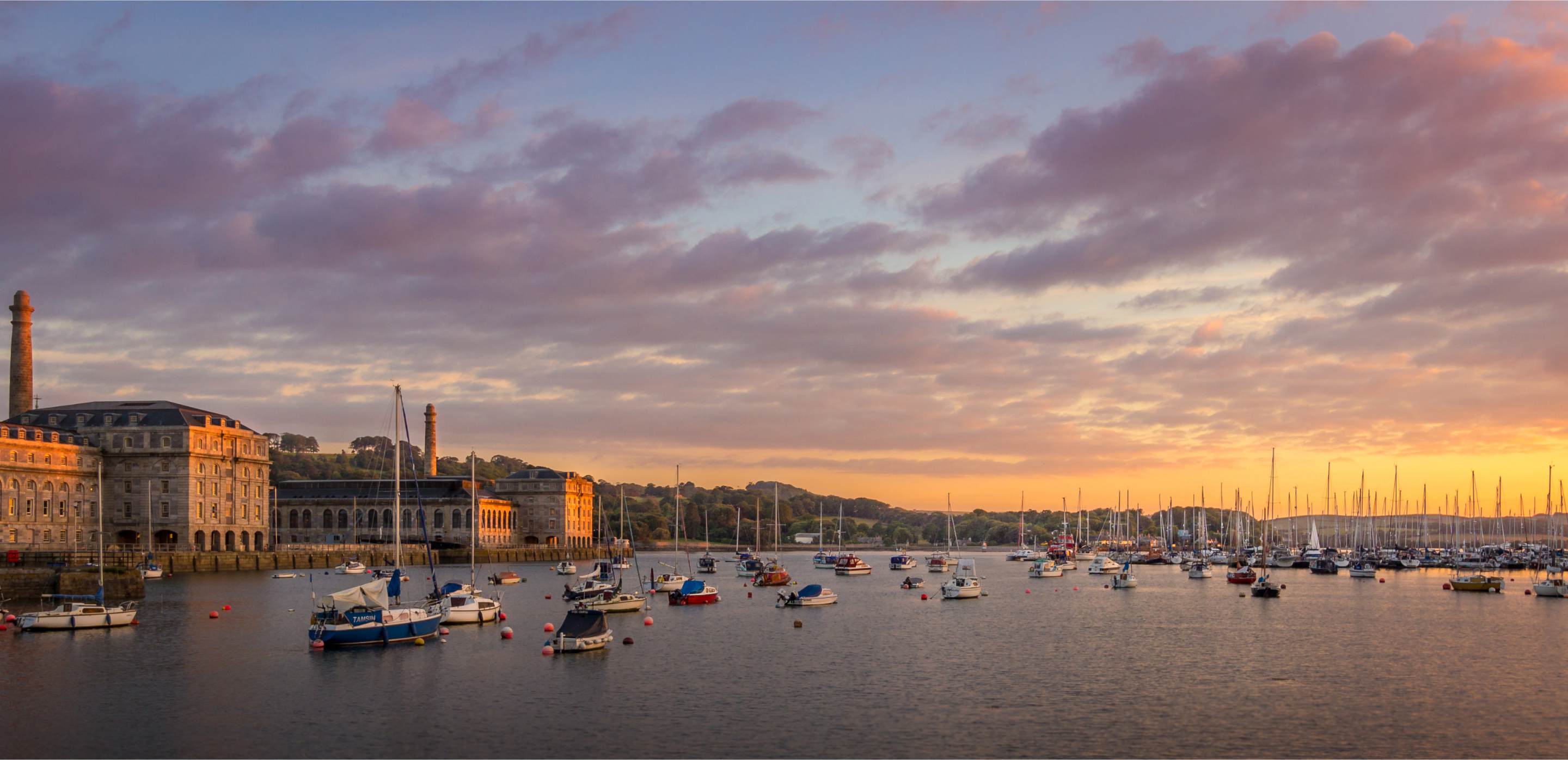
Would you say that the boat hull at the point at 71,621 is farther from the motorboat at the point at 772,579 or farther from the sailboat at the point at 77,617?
the motorboat at the point at 772,579

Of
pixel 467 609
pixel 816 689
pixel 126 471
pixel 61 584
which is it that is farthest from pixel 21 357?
pixel 816 689

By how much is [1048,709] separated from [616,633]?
3408 cm

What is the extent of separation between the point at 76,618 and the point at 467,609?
2228cm

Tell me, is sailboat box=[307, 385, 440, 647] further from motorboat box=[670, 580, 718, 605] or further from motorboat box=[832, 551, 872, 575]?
motorboat box=[832, 551, 872, 575]

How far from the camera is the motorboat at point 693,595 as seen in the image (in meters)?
103

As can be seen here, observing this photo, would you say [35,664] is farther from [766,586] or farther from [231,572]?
[231,572]

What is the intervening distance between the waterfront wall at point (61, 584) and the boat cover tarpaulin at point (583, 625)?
44.5m

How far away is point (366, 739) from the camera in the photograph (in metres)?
42.8

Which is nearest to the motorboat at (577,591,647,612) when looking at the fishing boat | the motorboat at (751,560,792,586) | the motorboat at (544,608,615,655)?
the motorboat at (544,608,615,655)

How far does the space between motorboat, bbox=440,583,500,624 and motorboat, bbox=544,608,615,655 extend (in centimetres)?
1474

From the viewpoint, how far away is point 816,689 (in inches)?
2160

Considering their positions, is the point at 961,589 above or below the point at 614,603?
below

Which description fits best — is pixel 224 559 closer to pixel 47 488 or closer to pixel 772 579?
pixel 47 488

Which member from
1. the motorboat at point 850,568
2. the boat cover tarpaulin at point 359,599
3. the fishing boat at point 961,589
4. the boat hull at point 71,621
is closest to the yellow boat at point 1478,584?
the fishing boat at point 961,589
